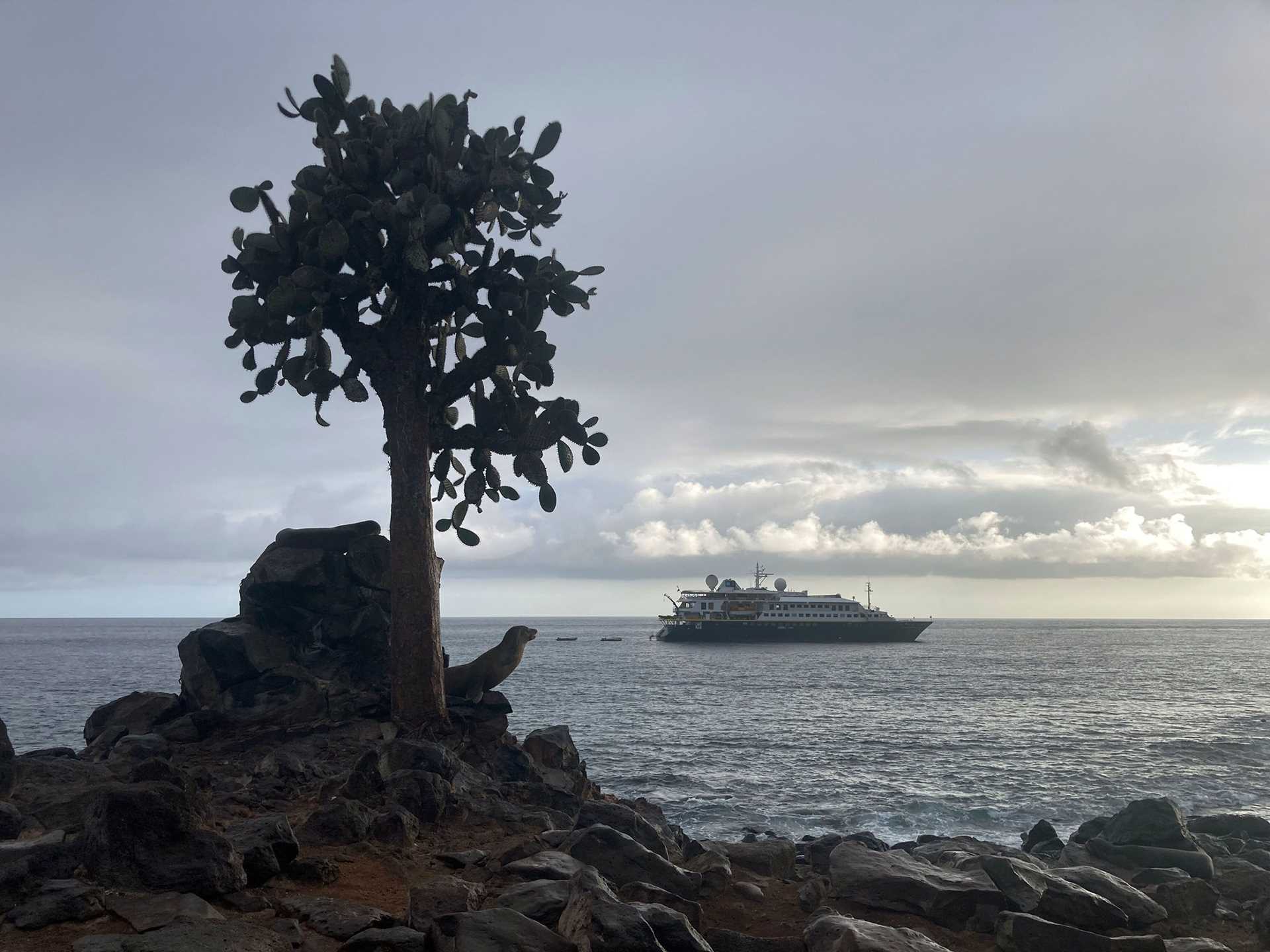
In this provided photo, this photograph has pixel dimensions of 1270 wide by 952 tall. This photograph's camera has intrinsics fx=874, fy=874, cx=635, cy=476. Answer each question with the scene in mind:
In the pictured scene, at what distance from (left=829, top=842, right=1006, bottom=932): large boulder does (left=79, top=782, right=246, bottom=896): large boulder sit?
5578 mm

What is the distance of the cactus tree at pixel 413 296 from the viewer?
47.8ft

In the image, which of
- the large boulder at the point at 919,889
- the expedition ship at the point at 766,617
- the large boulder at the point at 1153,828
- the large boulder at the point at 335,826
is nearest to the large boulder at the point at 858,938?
the large boulder at the point at 919,889

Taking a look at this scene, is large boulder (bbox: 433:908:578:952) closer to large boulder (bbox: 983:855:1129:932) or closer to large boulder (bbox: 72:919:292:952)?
large boulder (bbox: 72:919:292:952)

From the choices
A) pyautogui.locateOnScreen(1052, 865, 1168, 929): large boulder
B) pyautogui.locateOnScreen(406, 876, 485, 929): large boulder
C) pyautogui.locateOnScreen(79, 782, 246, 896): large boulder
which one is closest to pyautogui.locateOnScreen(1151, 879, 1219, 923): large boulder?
pyautogui.locateOnScreen(1052, 865, 1168, 929): large boulder

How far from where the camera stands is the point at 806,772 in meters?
26.1

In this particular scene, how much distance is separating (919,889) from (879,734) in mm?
27937

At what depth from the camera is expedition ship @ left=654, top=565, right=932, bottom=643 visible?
115062 mm

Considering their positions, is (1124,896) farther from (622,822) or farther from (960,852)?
(622,822)

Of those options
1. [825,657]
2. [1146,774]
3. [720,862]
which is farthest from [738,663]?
[720,862]

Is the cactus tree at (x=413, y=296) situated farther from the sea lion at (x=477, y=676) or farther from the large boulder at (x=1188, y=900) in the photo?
the large boulder at (x=1188, y=900)

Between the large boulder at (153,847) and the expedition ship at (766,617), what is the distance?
109 m

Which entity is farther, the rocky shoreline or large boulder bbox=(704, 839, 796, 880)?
large boulder bbox=(704, 839, 796, 880)

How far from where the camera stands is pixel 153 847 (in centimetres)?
680

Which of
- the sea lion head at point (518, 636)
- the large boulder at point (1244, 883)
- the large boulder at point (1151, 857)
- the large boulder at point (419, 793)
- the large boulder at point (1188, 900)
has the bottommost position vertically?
the large boulder at point (1151, 857)
